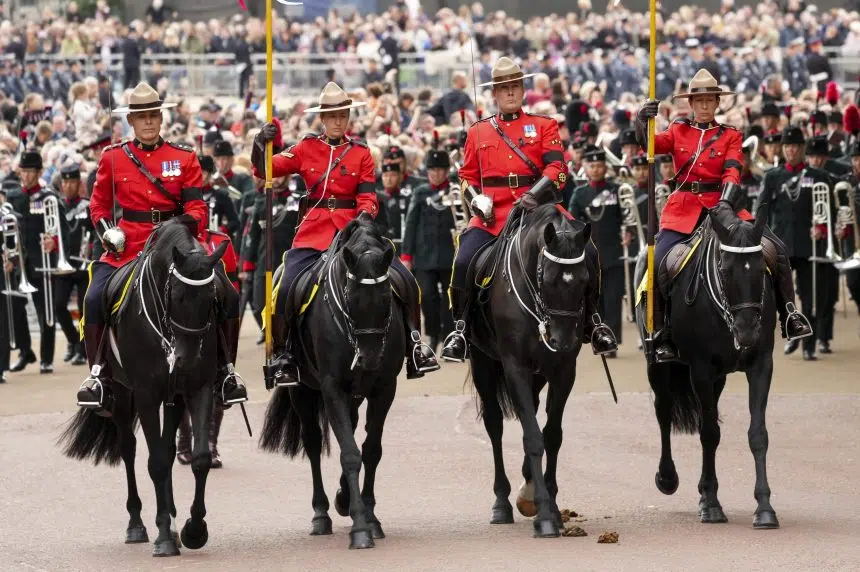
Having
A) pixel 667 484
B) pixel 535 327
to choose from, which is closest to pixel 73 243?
pixel 667 484

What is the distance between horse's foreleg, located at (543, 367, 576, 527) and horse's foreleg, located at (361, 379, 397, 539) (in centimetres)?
93

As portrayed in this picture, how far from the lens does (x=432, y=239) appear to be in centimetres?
1955

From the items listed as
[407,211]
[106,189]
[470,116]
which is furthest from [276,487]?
[470,116]

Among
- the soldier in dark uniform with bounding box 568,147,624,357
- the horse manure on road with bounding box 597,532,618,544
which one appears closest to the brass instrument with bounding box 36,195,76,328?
→ the soldier in dark uniform with bounding box 568,147,624,357

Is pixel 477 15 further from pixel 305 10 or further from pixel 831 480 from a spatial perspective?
pixel 831 480

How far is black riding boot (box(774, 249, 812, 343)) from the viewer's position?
11.2 m

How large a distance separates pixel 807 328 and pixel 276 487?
3.67 meters

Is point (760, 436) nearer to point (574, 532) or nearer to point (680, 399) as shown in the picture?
point (574, 532)

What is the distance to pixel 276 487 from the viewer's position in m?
12.5

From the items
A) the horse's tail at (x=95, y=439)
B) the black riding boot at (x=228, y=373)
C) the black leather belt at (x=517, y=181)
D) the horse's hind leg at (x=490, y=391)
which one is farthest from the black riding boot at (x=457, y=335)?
the horse's tail at (x=95, y=439)

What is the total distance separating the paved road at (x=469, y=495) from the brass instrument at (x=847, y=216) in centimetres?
148

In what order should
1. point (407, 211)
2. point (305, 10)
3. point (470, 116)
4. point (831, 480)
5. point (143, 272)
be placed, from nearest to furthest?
1. point (143, 272)
2. point (831, 480)
3. point (407, 211)
4. point (470, 116)
5. point (305, 10)

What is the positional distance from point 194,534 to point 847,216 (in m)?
10.0

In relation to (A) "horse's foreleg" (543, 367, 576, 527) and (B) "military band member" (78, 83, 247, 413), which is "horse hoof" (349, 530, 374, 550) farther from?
(B) "military band member" (78, 83, 247, 413)
